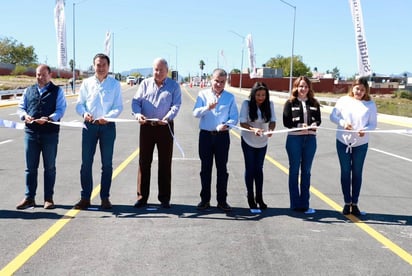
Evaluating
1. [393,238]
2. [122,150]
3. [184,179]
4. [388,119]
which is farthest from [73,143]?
[388,119]

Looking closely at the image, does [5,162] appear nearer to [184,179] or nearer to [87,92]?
[184,179]

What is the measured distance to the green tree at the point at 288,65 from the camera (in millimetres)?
147000

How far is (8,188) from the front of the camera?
797cm

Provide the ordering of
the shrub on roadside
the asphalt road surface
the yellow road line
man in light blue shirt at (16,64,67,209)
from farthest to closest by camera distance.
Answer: the shrub on roadside → man in light blue shirt at (16,64,67,209) → the asphalt road surface → the yellow road line

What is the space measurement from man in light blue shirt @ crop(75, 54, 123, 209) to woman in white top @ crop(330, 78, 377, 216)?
2.93 metres

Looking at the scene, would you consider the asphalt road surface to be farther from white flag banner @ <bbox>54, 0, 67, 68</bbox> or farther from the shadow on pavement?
white flag banner @ <bbox>54, 0, 67, 68</bbox>

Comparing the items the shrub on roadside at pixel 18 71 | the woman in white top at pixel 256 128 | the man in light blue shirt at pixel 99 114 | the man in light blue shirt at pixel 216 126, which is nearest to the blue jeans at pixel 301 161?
the woman in white top at pixel 256 128

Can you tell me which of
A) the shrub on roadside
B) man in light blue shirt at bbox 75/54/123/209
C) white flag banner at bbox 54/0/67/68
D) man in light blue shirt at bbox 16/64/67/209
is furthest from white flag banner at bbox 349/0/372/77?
the shrub on roadside

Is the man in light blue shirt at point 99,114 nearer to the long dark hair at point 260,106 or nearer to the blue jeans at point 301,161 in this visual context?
the long dark hair at point 260,106

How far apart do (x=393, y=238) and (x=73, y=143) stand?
10126 millimetres

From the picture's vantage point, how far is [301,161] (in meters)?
7.00

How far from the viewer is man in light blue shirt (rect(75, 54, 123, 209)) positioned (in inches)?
263

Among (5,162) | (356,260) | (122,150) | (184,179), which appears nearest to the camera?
(356,260)

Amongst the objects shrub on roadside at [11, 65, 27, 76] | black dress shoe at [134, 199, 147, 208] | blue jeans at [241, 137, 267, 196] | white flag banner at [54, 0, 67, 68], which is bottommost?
black dress shoe at [134, 199, 147, 208]
